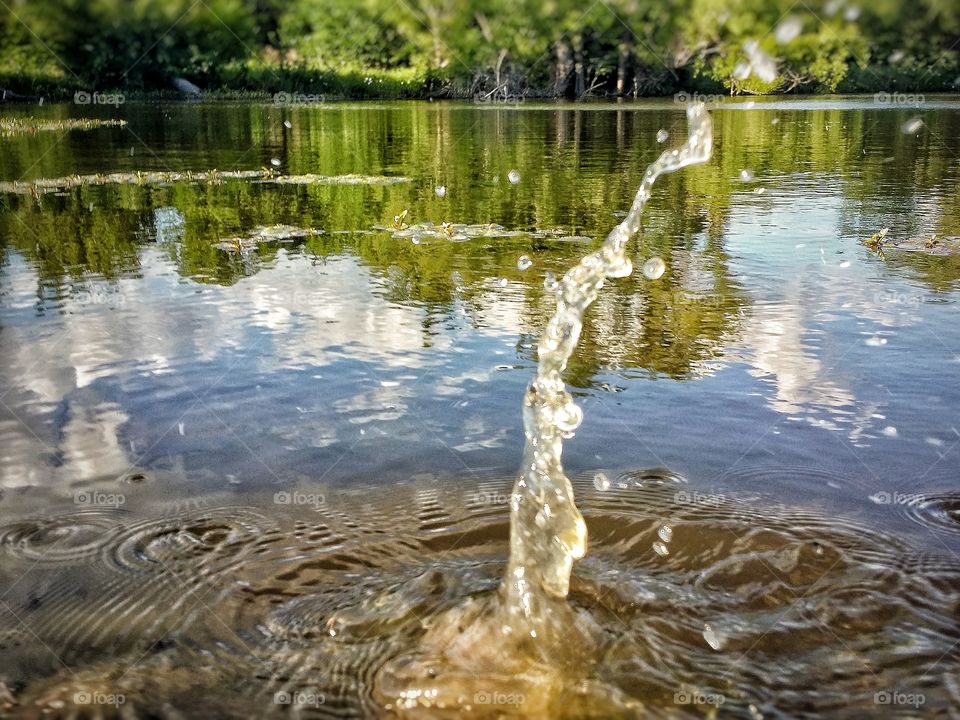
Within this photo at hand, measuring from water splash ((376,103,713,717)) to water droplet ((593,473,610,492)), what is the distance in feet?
1.68

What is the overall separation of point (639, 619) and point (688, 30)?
76533 millimetres

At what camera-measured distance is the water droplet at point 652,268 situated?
8.05 m

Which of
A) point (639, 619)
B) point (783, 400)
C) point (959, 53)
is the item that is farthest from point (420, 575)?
point (959, 53)

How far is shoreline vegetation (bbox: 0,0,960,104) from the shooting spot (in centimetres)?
5878

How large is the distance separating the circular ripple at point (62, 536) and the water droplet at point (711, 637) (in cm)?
244

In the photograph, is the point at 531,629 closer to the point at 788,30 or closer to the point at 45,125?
the point at 45,125
